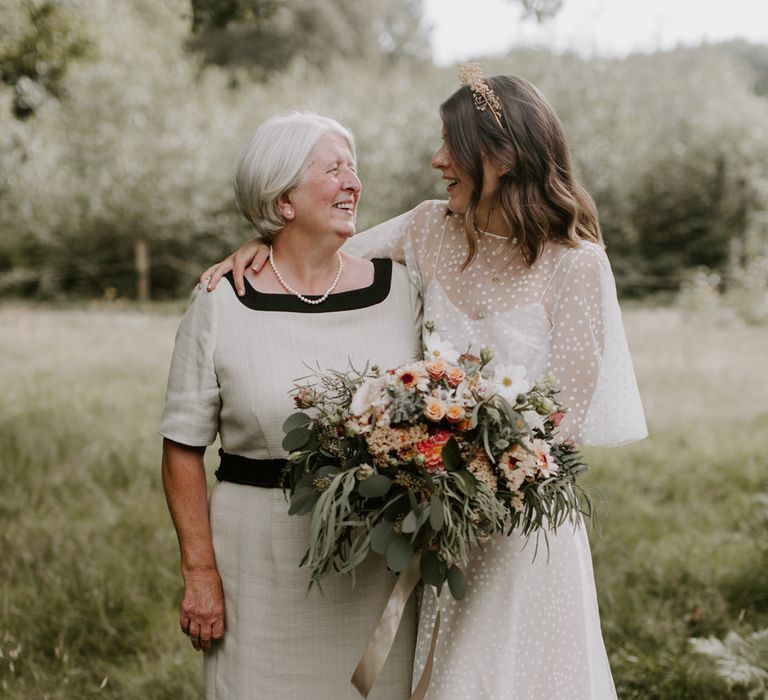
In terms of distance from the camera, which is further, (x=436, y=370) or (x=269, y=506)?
(x=269, y=506)

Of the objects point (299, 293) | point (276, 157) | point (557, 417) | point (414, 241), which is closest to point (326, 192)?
point (276, 157)

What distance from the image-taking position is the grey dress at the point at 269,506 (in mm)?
2512

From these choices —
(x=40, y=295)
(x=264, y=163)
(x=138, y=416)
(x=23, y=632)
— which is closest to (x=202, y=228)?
(x=40, y=295)

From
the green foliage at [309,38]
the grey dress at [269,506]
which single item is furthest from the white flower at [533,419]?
the green foliage at [309,38]

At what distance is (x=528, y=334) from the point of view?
8.28 ft

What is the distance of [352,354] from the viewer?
2568 mm

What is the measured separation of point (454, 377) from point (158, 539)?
12.0 ft

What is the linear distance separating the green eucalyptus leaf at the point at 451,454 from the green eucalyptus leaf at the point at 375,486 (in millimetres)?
133

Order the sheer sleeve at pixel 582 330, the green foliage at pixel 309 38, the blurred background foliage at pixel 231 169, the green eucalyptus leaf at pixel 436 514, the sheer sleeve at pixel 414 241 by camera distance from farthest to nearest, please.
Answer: the green foliage at pixel 309 38 < the blurred background foliage at pixel 231 169 < the sheer sleeve at pixel 414 241 < the sheer sleeve at pixel 582 330 < the green eucalyptus leaf at pixel 436 514

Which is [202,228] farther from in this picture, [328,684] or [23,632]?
[328,684]

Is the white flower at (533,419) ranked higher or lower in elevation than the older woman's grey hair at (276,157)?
lower

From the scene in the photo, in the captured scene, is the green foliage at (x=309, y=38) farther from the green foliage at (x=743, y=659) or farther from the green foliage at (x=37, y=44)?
the green foliage at (x=743, y=659)

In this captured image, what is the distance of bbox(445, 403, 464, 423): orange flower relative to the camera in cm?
199

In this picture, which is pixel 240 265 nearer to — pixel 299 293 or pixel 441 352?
pixel 299 293
